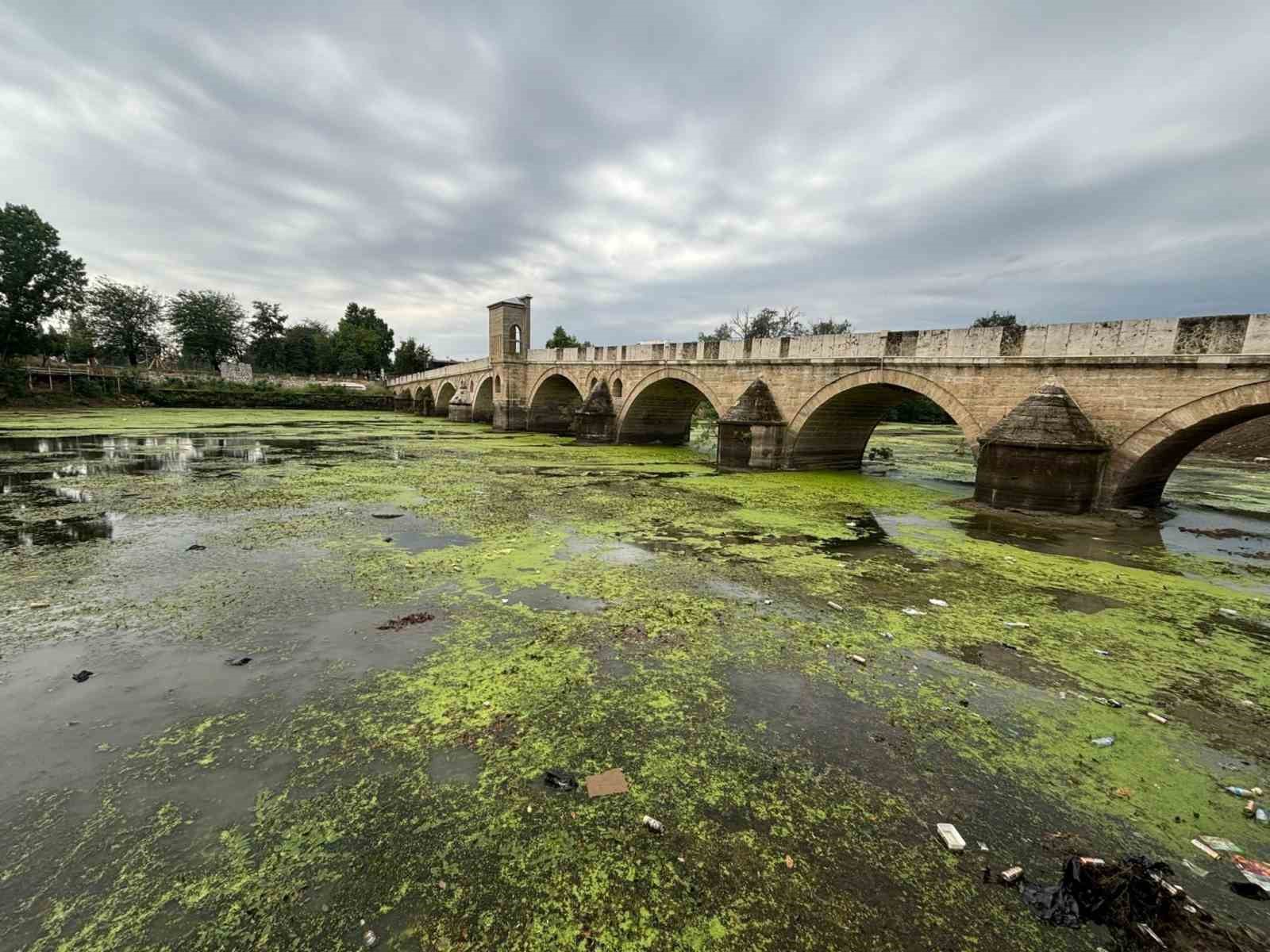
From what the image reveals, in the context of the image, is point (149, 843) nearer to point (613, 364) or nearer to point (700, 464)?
point (700, 464)

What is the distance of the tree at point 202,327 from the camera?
184 ft

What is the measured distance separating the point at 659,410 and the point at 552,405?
8.63 m

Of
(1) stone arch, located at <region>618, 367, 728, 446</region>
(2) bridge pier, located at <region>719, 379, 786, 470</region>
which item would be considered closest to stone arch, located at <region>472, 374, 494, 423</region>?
(1) stone arch, located at <region>618, 367, 728, 446</region>

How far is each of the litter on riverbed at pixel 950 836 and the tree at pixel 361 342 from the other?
78283 millimetres

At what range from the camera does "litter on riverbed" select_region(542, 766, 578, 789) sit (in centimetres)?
259

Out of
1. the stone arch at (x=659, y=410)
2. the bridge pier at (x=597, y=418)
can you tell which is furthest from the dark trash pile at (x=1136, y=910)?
the bridge pier at (x=597, y=418)

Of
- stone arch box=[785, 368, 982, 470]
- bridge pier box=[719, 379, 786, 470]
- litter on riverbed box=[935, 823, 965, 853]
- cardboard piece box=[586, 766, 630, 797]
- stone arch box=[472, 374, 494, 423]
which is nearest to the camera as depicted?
litter on riverbed box=[935, 823, 965, 853]

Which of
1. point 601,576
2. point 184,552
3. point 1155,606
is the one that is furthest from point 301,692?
point 1155,606

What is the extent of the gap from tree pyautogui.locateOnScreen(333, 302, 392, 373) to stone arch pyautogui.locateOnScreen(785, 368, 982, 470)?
6915cm

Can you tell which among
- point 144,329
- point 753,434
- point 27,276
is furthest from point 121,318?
point 753,434

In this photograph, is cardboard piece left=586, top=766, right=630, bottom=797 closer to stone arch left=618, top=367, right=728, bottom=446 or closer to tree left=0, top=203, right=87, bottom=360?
stone arch left=618, top=367, right=728, bottom=446

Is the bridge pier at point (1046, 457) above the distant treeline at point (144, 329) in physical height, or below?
below

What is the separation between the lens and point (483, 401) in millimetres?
34188

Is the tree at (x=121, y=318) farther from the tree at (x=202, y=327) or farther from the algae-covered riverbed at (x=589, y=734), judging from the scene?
the algae-covered riverbed at (x=589, y=734)
